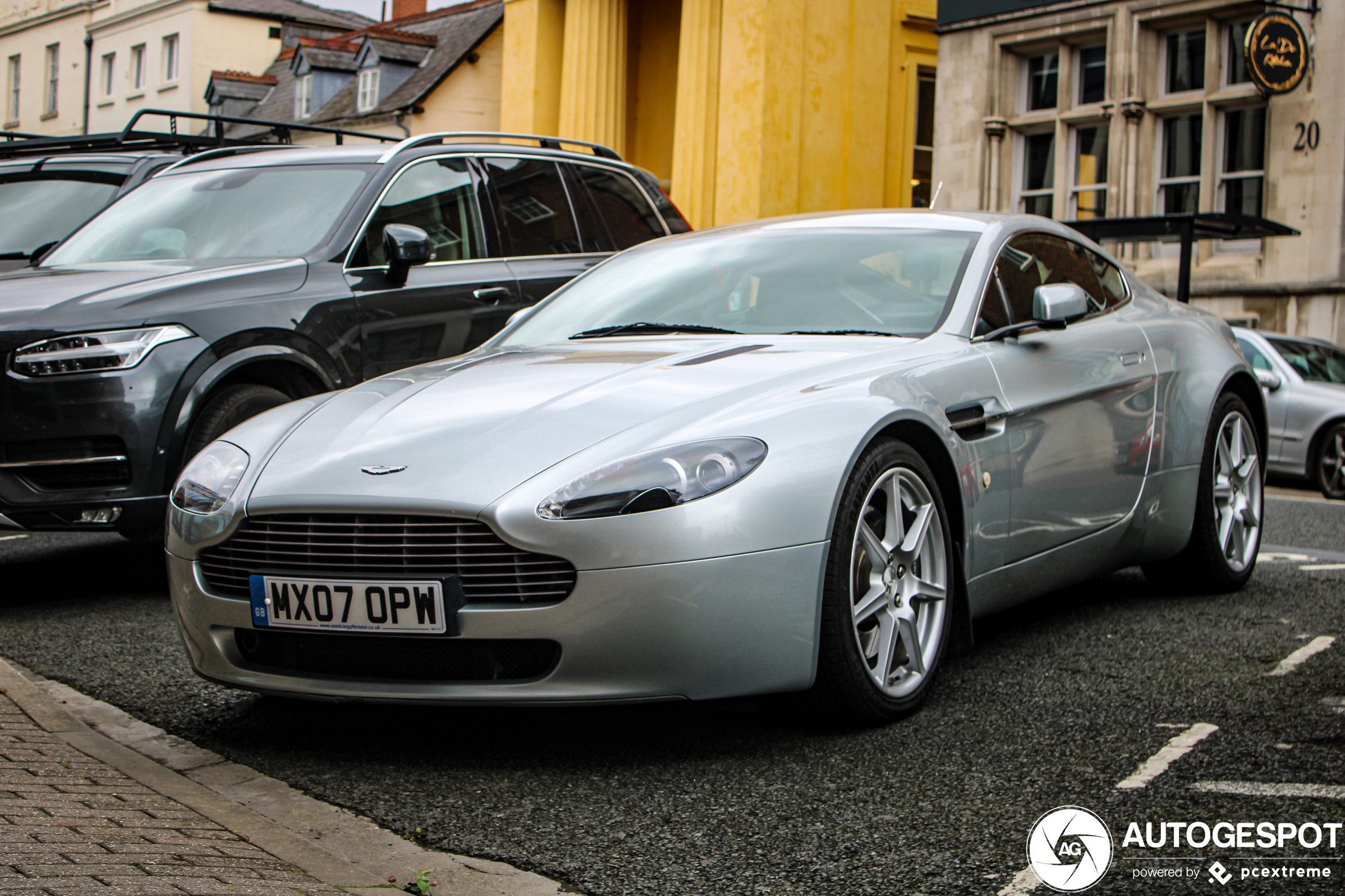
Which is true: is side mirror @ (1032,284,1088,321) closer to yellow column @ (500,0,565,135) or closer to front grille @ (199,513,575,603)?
front grille @ (199,513,575,603)

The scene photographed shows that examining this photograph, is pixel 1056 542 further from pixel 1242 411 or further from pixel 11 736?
pixel 11 736

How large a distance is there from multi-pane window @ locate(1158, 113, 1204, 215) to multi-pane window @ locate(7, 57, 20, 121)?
142 ft

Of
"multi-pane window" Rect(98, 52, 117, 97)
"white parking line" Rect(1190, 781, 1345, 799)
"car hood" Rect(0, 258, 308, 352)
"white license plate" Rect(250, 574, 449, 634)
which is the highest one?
"multi-pane window" Rect(98, 52, 117, 97)

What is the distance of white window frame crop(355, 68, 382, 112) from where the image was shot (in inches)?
1560

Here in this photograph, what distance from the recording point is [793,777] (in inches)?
136

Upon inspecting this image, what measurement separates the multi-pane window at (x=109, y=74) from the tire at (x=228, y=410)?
153 ft

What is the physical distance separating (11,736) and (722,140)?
2280 centimetres

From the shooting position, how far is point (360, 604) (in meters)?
3.46

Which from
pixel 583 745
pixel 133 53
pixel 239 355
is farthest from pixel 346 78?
pixel 583 745

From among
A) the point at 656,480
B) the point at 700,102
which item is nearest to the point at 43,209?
the point at 656,480

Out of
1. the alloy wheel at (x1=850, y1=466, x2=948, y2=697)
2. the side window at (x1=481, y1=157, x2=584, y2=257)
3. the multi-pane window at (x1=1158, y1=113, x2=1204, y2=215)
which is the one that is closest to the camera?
the alloy wheel at (x1=850, y1=466, x2=948, y2=697)

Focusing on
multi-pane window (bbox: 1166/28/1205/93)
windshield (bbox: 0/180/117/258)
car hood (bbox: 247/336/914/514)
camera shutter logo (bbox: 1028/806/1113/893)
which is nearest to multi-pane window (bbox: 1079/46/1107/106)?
multi-pane window (bbox: 1166/28/1205/93)

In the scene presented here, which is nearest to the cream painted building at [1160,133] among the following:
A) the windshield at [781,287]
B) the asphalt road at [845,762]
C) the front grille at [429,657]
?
the asphalt road at [845,762]

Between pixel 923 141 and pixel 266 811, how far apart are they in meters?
25.8
